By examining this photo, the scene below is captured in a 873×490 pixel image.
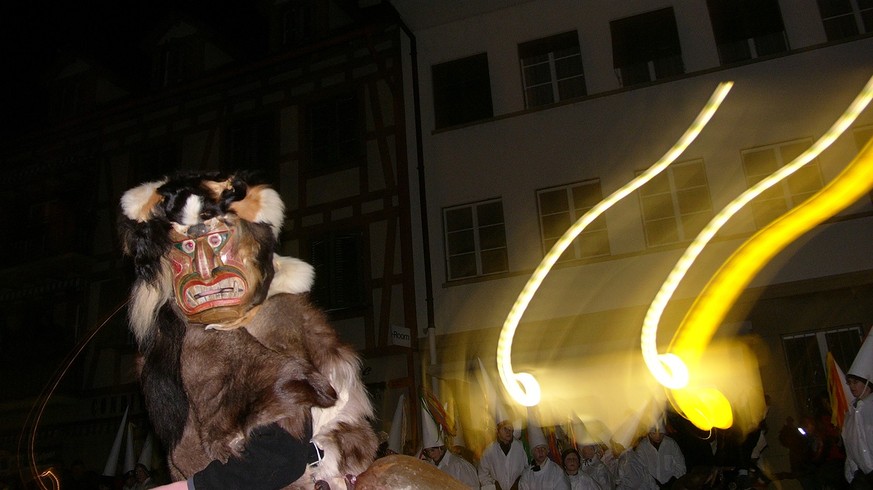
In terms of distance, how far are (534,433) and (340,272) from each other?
5.32 m

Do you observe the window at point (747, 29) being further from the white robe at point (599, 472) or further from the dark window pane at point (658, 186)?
the white robe at point (599, 472)

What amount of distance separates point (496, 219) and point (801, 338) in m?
5.28

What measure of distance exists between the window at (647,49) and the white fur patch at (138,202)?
11.5 meters

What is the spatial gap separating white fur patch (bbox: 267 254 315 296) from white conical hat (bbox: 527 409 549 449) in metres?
7.70

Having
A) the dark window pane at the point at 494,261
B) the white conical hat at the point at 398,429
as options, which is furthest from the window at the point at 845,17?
the white conical hat at the point at 398,429

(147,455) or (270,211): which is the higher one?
(270,211)

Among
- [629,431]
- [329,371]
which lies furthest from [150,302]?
[629,431]

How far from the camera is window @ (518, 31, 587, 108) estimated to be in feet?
45.1

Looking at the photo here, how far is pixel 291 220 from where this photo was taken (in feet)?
48.4

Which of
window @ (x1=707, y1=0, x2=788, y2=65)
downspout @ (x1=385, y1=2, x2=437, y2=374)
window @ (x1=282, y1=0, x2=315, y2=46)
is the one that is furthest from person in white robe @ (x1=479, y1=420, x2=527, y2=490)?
window @ (x1=282, y1=0, x2=315, y2=46)

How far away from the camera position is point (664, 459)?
9.60 m

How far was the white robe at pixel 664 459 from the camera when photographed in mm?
9523

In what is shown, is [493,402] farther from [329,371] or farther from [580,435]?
[329,371]

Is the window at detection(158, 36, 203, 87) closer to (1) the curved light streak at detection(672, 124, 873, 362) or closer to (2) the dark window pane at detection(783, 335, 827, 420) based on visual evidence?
(1) the curved light streak at detection(672, 124, 873, 362)
